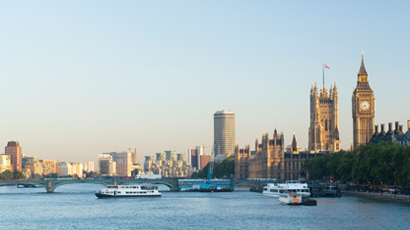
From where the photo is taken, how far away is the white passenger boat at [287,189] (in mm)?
168750

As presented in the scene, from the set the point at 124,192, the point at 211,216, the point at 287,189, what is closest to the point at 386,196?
the point at 287,189

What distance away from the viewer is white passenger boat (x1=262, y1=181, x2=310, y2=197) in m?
169

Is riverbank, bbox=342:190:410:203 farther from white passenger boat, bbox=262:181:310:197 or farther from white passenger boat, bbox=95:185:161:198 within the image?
white passenger boat, bbox=95:185:161:198

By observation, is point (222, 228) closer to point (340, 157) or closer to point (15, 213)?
point (15, 213)

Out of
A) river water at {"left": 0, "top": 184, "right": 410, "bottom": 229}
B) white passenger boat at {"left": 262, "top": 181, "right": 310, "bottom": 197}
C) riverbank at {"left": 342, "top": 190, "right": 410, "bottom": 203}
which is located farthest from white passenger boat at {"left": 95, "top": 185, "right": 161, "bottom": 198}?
riverbank at {"left": 342, "top": 190, "right": 410, "bottom": 203}

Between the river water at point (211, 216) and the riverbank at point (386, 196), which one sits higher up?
the riverbank at point (386, 196)

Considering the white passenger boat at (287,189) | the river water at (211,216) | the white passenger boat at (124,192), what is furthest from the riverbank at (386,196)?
the white passenger boat at (124,192)

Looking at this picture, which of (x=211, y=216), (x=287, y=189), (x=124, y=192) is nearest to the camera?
(x=211, y=216)

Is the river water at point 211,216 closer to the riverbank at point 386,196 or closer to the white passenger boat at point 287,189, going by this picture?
the riverbank at point 386,196

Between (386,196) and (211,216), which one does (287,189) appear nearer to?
(386,196)

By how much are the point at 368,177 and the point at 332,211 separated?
3990 cm

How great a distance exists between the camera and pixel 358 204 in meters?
135

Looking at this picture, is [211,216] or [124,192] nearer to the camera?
[211,216]

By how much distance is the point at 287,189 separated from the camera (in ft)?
566
